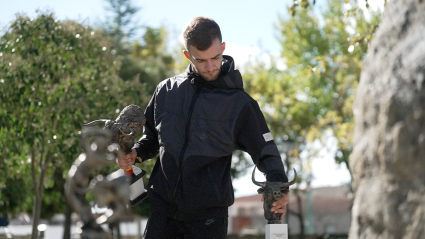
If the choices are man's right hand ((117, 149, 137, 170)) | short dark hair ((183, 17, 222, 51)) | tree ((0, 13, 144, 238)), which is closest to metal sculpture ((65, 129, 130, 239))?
man's right hand ((117, 149, 137, 170))

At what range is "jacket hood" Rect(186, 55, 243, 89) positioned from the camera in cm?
370

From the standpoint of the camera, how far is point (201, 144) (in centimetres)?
350

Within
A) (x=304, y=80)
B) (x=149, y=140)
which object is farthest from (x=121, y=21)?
(x=149, y=140)

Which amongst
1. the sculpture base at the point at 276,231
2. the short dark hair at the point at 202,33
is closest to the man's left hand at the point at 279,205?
the sculpture base at the point at 276,231

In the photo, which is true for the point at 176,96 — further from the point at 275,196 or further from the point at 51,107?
the point at 51,107

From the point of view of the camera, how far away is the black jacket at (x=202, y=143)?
3.47 m

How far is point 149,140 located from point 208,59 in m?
0.62

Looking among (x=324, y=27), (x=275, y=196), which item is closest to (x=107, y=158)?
(x=275, y=196)

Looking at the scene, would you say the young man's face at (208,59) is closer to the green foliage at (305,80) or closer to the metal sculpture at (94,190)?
the metal sculpture at (94,190)

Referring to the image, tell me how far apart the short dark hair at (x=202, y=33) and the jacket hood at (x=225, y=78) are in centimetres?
24

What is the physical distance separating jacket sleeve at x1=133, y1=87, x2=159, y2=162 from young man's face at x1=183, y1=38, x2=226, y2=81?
422 millimetres

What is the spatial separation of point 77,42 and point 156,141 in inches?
262

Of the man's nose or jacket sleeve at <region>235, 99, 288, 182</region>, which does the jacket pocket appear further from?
the man's nose

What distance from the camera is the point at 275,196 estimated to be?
3381mm
